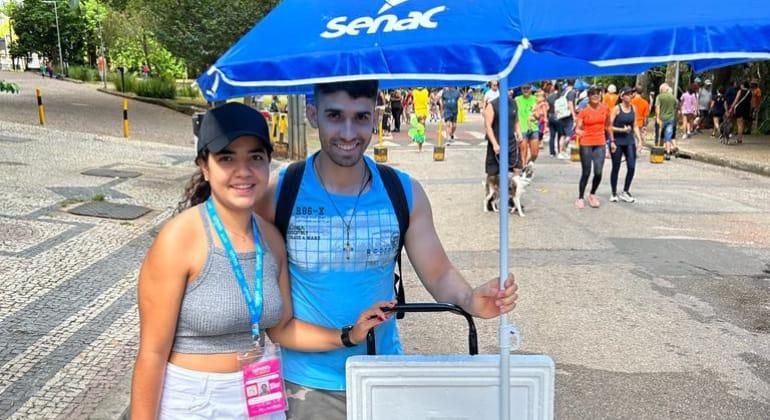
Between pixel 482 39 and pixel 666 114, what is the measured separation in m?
16.0

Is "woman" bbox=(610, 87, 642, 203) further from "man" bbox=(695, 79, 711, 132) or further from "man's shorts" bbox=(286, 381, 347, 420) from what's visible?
"man" bbox=(695, 79, 711, 132)

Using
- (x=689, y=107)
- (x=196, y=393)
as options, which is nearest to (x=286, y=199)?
(x=196, y=393)

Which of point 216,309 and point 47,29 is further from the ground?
point 47,29

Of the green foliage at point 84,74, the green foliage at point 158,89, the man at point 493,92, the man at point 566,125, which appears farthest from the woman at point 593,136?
the green foliage at point 84,74

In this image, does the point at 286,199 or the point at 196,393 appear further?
the point at 286,199

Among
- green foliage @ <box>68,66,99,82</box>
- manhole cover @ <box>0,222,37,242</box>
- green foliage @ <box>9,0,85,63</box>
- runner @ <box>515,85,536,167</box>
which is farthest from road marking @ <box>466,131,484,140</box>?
green foliage @ <box>9,0,85,63</box>

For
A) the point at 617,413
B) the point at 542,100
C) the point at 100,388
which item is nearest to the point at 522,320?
the point at 617,413

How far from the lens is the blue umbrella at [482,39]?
4.74ft

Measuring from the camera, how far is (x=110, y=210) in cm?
843

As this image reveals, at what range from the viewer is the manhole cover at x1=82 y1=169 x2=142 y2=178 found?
432 inches

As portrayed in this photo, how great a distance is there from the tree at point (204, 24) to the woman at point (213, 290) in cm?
2078

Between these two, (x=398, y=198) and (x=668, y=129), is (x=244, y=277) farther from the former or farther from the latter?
(x=668, y=129)

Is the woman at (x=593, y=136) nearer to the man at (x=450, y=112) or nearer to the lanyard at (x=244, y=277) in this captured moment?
the lanyard at (x=244, y=277)

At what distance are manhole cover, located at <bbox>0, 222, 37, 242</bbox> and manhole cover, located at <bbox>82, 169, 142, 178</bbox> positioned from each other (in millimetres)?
3684
